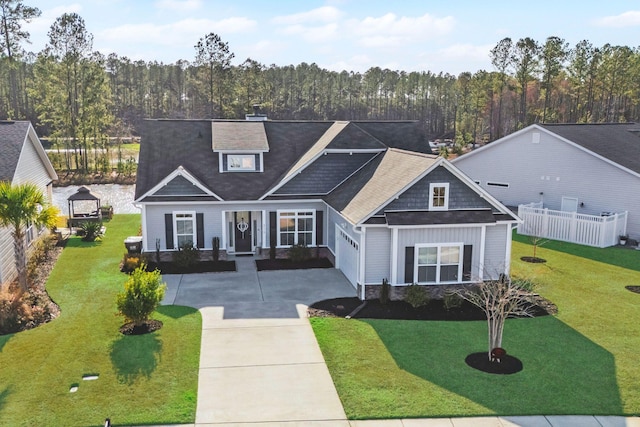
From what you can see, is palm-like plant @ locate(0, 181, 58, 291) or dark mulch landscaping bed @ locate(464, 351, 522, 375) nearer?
dark mulch landscaping bed @ locate(464, 351, 522, 375)

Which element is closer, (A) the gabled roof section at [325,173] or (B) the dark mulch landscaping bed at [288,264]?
(B) the dark mulch landscaping bed at [288,264]

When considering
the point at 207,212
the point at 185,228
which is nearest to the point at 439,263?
the point at 207,212

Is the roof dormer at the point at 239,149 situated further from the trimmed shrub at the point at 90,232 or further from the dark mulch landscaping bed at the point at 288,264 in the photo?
the trimmed shrub at the point at 90,232

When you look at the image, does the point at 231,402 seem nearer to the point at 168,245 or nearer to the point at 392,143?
the point at 168,245

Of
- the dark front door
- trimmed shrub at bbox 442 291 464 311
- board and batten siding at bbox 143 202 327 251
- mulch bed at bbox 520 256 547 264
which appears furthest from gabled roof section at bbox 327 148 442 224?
mulch bed at bbox 520 256 547 264

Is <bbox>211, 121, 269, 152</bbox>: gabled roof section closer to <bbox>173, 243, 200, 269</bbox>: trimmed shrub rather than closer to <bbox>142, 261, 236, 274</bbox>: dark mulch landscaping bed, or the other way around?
<bbox>173, 243, 200, 269</bbox>: trimmed shrub

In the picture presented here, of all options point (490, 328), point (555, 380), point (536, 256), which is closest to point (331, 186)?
point (536, 256)

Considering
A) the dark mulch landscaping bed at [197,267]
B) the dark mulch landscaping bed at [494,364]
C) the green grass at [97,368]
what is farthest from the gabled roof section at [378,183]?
the green grass at [97,368]
